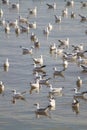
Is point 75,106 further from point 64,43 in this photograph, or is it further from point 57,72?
point 64,43

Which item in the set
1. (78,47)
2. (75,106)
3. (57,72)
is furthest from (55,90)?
(78,47)

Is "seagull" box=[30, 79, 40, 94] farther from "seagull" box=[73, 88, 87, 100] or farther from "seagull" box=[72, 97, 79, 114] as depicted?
"seagull" box=[72, 97, 79, 114]

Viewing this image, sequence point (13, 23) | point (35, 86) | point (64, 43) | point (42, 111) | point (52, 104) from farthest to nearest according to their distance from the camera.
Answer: point (13, 23), point (64, 43), point (35, 86), point (52, 104), point (42, 111)

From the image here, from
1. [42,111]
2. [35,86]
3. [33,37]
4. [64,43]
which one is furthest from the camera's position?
[33,37]

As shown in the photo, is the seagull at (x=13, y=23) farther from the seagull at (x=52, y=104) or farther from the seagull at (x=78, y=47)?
the seagull at (x=52, y=104)

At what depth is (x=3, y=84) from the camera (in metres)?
40.0

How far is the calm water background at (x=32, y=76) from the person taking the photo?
33.3 m

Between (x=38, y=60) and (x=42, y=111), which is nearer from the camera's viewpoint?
(x=42, y=111)

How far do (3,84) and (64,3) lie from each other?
1513 inches

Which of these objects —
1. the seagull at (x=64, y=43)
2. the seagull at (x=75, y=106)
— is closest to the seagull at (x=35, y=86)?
the seagull at (x=75, y=106)

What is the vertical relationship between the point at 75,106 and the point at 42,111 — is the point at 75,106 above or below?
above

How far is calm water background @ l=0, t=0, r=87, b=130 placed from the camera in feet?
109

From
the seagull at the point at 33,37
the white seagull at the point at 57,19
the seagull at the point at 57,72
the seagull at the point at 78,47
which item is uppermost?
the white seagull at the point at 57,19

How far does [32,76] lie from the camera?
1665 inches
